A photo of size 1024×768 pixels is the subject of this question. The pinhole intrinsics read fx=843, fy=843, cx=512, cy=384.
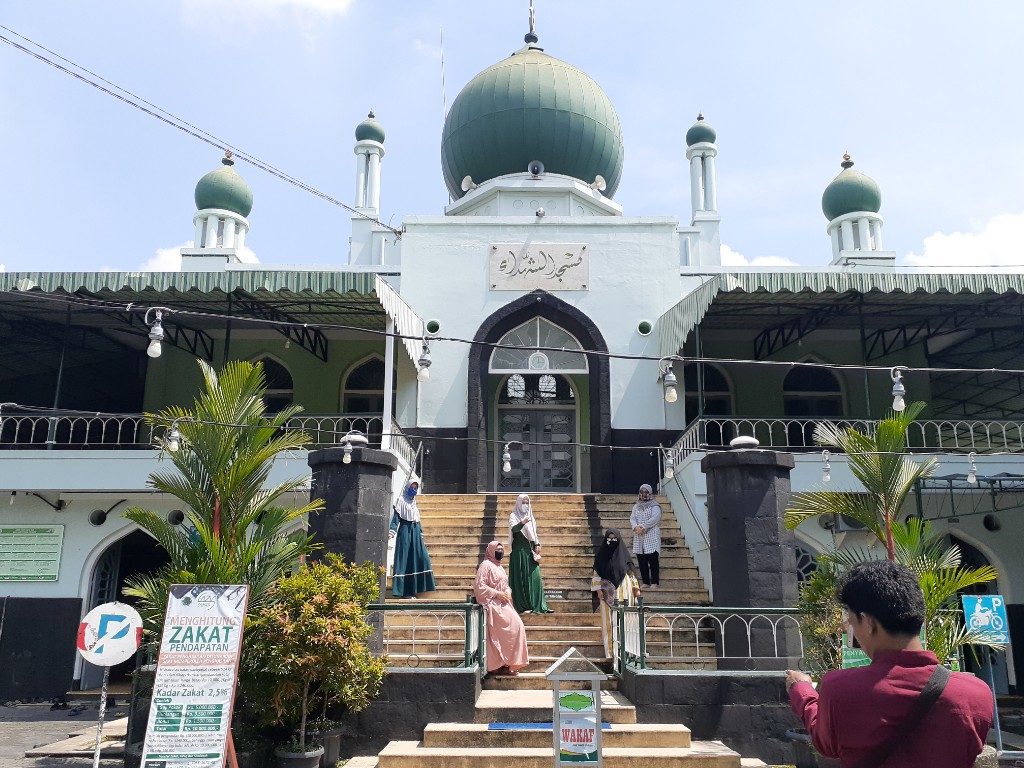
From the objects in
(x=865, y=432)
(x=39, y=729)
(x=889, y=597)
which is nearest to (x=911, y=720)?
(x=889, y=597)

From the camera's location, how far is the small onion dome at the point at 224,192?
19.2m

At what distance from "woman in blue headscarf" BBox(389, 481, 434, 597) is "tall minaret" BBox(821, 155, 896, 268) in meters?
12.5

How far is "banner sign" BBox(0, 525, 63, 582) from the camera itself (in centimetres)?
1297

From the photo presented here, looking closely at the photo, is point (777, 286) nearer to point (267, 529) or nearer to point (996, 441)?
point (996, 441)

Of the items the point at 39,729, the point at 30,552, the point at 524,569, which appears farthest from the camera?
the point at 30,552

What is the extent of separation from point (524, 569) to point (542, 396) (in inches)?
258

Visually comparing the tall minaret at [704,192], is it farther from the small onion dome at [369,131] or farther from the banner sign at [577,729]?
the banner sign at [577,729]

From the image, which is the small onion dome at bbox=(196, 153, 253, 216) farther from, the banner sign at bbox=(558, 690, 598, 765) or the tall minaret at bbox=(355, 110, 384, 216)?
the banner sign at bbox=(558, 690, 598, 765)

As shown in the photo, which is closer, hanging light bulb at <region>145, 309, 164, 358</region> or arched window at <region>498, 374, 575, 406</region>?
hanging light bulb at <region>145, 309, 164, 358</region>

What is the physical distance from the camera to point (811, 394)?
16.8 meters

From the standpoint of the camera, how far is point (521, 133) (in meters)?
17.5

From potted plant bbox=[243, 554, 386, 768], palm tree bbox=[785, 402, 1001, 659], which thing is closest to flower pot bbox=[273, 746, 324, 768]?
potted plant bbox=[243, 554, 386, 768]

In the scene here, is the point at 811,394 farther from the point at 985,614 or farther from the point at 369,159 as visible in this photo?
the point at 369,159

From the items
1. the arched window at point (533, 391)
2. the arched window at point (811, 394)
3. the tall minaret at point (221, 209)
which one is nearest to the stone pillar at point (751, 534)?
the arched window at point (533, 391)
